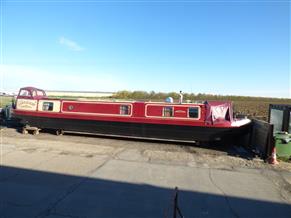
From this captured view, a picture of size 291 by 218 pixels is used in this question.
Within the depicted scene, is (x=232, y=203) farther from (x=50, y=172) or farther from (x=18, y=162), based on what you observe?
(x=18, y=162)

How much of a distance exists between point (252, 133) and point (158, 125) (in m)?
4.03

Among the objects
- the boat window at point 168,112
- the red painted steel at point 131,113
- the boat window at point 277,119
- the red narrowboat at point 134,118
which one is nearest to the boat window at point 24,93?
the red narrowboat at point 134,118

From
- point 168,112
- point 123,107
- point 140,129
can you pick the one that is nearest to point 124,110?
point 123,107

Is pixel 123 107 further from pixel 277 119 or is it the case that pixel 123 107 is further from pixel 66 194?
pixel 66 194

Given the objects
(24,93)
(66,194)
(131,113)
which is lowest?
(66,194)

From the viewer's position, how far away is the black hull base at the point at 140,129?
13.2m

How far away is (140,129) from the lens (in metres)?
14.2

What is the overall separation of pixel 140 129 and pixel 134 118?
1.91 ft

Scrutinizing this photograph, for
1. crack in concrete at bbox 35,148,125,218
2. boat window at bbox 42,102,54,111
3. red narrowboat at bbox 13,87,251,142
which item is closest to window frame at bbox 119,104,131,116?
red narrowboat at bbox 13,87,251,142

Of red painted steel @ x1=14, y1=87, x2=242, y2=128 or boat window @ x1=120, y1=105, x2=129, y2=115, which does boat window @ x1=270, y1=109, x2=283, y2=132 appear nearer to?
red painted steel @ x1=14, y1=87, x2=242, y2=128

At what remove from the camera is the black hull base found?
43.3 ft

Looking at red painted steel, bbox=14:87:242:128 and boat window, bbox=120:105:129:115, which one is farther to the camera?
boat window, bbox=120:105:129:115

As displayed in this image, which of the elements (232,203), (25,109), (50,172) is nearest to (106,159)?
(50,172)

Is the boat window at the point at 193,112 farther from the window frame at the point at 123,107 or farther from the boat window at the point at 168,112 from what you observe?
the window frame at the point at 123,107
